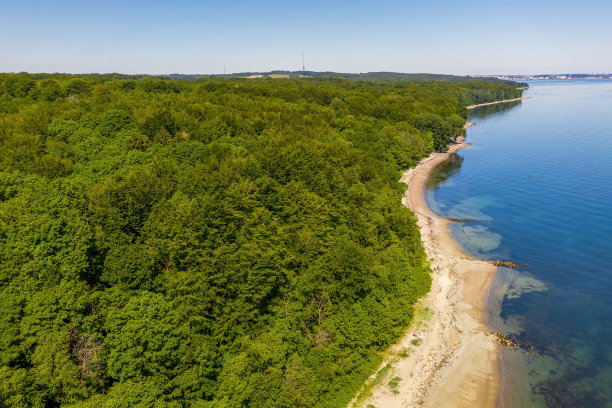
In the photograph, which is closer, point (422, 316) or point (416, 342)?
point (416, 342)

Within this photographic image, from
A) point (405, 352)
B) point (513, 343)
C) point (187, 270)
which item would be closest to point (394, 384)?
point (405, 352)

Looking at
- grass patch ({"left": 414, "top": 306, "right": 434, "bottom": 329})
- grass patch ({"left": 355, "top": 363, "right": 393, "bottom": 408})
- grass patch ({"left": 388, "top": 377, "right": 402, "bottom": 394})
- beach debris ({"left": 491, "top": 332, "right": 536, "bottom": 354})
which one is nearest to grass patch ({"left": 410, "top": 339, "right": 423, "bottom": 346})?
grass patch ({"left": 414, "top": 306, "right": 434, "bottom": 329})

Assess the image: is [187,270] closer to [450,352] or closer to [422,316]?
[422,316]

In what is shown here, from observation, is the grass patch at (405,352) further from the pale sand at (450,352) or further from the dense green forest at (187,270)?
the dense green forest at (187,270)

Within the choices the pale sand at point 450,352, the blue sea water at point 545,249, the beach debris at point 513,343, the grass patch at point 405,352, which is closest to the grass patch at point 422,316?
the pale sand at point 450,352

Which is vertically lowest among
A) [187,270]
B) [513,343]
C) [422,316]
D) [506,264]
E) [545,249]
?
[513,343]

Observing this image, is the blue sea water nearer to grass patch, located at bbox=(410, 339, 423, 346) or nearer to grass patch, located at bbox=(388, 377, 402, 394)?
grass patch, located at bbox=(410, 339, 423, 346)
